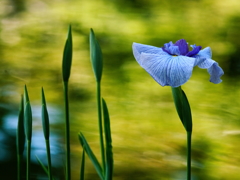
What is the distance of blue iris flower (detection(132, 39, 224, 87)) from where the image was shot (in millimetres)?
460

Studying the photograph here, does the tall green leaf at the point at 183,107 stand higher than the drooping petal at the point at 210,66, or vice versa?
the drooping petal at the point at 210,66

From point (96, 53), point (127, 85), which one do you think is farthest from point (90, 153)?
point (127, 85)

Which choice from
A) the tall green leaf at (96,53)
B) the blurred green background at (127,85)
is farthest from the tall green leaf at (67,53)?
the blurred green background at (127,85)

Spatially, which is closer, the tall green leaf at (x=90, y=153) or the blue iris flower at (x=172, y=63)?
the blue iris flower at (x=172, y=63)

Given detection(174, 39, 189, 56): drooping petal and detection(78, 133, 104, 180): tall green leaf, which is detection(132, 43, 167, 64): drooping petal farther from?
detection(78, 133, 104, 180): tall green leaf

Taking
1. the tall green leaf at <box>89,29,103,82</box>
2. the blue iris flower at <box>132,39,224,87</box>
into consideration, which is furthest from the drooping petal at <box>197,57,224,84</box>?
the tall green leaf at <box>89,29,103,82</box>

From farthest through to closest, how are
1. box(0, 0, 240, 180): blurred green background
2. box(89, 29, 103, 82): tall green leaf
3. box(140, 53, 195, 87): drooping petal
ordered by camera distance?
box(0, 0, 240, 180): blurred green background
box(89, 29, 103, 82): tall green leaf
box(140, 53, 195, 87): drooping petal

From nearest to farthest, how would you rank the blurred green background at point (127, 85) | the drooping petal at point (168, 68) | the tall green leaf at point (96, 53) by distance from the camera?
the drooping petal at point (168, 68) < the tall green leaf at point (96, 53) < the blurred green background at point (127, 85)

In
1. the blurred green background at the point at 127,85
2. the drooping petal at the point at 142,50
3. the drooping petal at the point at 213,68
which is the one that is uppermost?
the drooping petal at the point at 142,50

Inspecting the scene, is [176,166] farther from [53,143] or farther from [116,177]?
[53,143]

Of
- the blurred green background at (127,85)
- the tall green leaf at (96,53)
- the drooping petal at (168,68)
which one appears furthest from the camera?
the blurred green background at (127,85)

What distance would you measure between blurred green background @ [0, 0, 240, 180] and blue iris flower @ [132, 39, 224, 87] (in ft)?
1.62

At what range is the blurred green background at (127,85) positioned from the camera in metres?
1.00

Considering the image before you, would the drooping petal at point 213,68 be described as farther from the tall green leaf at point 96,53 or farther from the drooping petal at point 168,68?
the tall green leaf at point 96,53
